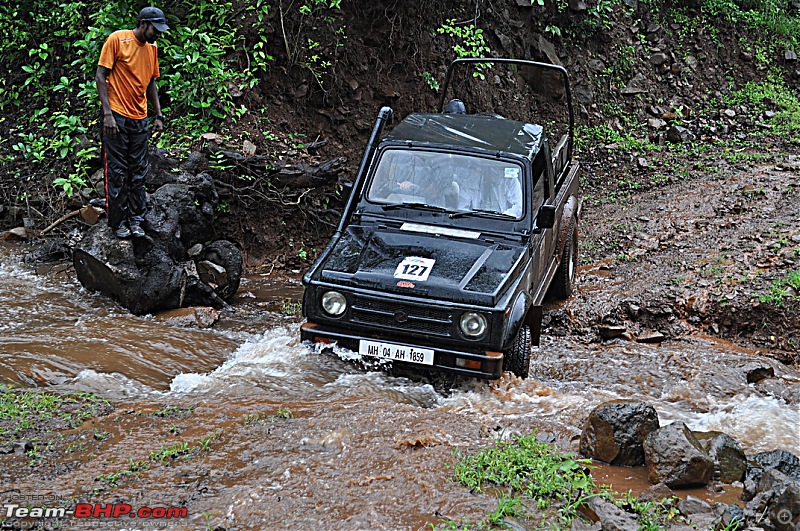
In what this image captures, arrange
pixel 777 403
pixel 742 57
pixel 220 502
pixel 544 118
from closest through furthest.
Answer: pixel 220 502
pixel 777 403
pixel 544 118
pixel 742 57

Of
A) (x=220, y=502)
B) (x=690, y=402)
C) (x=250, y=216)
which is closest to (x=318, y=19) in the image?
(x=250, y=216)

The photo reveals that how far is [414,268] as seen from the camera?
5.31 m

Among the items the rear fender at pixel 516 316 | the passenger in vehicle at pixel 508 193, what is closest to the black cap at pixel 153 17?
the passenger in vehicle at pixel 508 193

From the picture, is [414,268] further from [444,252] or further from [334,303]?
[334,303]

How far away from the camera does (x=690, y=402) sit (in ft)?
18.5

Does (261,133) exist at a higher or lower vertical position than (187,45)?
lower

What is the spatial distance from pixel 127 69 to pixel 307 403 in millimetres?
3371

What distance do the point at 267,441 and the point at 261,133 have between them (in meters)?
5.65

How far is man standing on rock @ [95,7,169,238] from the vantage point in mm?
6328

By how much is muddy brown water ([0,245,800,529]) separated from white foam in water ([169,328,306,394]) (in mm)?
17

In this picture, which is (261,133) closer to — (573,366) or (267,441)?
(573,366)

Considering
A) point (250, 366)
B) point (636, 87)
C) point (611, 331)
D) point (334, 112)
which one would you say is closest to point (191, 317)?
point (250, 366)

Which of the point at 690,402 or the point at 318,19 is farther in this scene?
the point at 318,19

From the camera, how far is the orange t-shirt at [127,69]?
20.8ft
